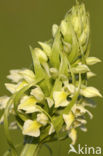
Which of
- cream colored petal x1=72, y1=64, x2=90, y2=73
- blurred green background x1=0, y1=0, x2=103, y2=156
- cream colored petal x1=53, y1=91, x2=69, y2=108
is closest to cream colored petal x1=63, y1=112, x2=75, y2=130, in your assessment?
cream colored petal x1=53, y1=91, x2=69, y2=108

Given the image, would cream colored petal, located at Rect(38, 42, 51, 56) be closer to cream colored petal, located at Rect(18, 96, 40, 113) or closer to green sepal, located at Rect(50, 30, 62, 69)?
green sepal, located at Rect(50, 30, 62, 69)

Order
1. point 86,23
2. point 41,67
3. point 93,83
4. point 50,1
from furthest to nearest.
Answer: point 50,1, point 93,83, point 86,23, point 41,67

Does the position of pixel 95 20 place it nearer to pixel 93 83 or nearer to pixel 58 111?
pixel 93 83

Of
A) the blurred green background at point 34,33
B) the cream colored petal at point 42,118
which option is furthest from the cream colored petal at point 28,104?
the blurred green background at point 34,33

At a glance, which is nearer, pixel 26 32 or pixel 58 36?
pixel 58 36

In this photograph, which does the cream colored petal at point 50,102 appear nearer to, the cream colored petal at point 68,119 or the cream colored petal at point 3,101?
the cream colored petal at point 68,119

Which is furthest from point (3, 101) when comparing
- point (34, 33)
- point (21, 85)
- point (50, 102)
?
point (34, 33)

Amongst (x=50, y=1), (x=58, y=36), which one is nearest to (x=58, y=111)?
(x=58, y=36)
